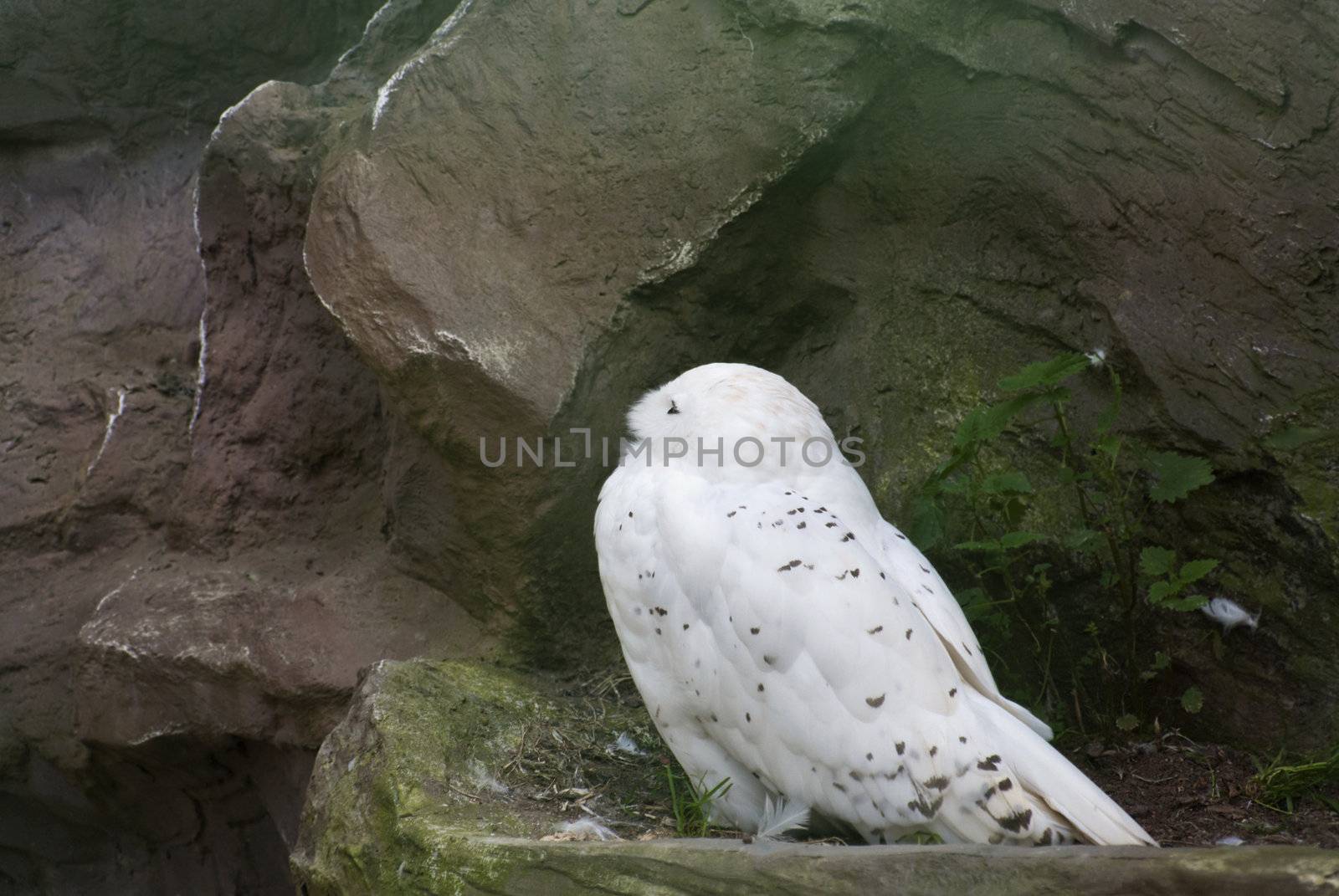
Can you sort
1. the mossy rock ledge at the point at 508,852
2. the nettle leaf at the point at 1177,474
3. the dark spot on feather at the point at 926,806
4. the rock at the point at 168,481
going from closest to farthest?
the mossy rock ledge at the point at 508,852 → the dark spot on feather at the point at 926,806 → the nettle leaf at the point at 1177,474 → the rock at the point at 168,481

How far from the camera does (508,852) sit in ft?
8.25

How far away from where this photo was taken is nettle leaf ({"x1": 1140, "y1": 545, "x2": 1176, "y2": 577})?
3201 mm

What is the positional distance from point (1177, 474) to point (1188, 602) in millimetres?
333

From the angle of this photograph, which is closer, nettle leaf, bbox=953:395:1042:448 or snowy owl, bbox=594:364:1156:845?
snowy owl, bbox=594:364:1156:845

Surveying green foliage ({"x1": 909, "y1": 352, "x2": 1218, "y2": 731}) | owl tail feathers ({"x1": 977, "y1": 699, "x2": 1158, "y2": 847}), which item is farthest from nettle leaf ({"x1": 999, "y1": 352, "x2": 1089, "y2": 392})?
owl tail feathers ({"x1": 977, "y1": 699, "x2": 1158, "y2": 847})

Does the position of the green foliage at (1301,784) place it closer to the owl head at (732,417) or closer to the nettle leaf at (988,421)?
the nettle leaf at (988,421)

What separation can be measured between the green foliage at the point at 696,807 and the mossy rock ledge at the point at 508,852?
0.32 meters

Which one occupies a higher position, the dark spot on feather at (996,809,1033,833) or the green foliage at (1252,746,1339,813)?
the dark spot on feather at (996,809,1033,833)

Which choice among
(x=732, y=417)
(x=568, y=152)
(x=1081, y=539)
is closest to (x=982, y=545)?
(x=1081, y=539)

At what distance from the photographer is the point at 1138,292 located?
11.6 feet

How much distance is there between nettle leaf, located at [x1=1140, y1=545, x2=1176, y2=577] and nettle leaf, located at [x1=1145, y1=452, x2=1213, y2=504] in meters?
0.14

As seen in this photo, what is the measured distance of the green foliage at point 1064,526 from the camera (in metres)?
3.21

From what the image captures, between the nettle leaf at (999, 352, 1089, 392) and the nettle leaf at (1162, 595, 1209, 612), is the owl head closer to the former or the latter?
the nettle leaf at (999, 352, 1089, 392)

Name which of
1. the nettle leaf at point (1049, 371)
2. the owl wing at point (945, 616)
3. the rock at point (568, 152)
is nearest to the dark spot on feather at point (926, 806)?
the owl wing at point (945, 616)
